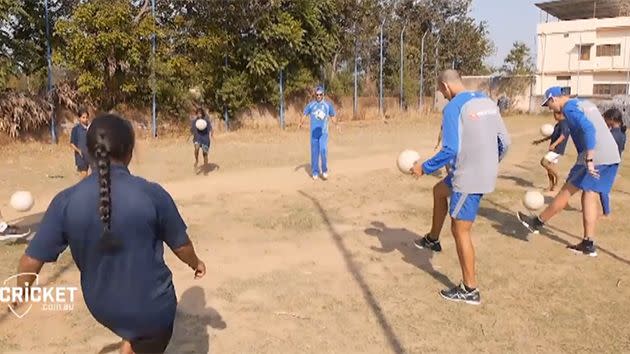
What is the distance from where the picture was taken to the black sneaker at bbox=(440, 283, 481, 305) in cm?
489

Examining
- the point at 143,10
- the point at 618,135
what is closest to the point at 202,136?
the point at 618,135

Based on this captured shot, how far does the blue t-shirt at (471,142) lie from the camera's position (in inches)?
185

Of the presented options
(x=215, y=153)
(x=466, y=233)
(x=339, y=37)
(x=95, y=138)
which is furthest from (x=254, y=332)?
(x=339, y=37)

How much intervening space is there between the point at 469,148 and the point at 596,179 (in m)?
2.32

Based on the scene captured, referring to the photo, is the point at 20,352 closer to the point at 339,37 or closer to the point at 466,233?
the point at 466,233

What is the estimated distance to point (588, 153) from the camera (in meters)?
6.01

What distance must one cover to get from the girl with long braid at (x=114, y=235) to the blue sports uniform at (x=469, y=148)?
9.23ft

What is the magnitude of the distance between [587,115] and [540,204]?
1621mm

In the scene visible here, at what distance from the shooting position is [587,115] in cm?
609

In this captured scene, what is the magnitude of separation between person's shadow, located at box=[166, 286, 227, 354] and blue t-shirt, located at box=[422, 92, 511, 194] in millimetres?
2218

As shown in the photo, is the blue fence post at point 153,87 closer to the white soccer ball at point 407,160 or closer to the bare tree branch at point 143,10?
the bare tree branch at point 143,10

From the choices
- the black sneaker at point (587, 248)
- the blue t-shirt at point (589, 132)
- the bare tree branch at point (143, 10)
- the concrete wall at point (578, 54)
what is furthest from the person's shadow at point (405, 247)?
the concrete wall at point (578, 54)

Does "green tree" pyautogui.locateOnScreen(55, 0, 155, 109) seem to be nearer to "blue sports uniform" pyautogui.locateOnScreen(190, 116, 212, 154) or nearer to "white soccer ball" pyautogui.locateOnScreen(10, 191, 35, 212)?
"blue sports uniform" pyautogui.locateOnScreen(190, 116, 212, 154)

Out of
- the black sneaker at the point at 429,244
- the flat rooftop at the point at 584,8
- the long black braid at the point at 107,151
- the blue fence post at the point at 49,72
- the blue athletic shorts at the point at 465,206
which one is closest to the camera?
the long black braid at the point at 107,151
